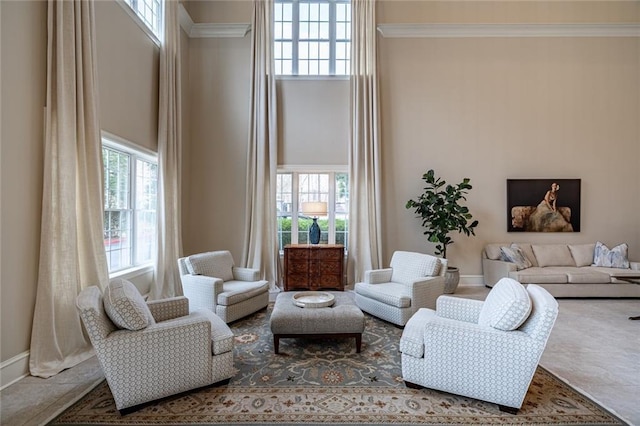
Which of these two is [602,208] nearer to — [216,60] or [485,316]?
[485,316]

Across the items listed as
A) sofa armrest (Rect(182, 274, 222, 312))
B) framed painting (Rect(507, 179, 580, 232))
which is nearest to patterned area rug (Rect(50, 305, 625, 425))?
sofa armrest (Rect(182, 274, 222, 312))

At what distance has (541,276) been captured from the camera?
4934mm

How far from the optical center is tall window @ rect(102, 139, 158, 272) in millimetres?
3963

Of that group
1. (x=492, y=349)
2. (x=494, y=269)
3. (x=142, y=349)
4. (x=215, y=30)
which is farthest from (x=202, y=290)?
(x=215, y=30)

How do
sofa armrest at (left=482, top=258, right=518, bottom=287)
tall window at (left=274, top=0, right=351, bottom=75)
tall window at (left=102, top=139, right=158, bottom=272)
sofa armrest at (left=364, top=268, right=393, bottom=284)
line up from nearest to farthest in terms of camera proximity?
tall window at (left=102, top=139, right=158, bottom=272)
sofa armrest at (left=364, top=268, right=393, bottom=284)
sofa armrest at (left=482, top=258, right=518, bottom=287)
tall window at (left=274, top=0, right=351, bottom=75)

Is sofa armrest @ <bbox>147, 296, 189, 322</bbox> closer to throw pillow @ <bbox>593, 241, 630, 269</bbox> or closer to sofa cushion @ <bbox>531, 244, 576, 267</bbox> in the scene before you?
sofa cushion @ <bbox>531, 244, 576, 267</bbox>

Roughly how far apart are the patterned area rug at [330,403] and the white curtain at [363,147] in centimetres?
296

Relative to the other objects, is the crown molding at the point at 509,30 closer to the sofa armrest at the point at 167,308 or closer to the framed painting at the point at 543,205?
the framed painting at the point at 543,205

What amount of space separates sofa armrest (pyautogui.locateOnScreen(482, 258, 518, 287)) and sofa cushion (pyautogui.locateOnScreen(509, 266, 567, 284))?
11 cm

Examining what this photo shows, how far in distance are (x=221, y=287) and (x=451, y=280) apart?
3788mm

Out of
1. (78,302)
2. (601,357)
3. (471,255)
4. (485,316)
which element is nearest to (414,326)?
(485,316)

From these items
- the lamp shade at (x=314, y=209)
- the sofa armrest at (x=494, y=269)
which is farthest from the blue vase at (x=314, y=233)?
the sofa armrest at (x=494, y=269)

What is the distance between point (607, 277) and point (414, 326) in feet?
14.4

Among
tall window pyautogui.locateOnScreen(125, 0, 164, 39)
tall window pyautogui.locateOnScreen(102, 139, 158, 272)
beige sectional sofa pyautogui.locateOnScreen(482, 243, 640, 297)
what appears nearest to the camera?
tall window pyautogui.locateOnScreen(102, 139, 158, 272)
